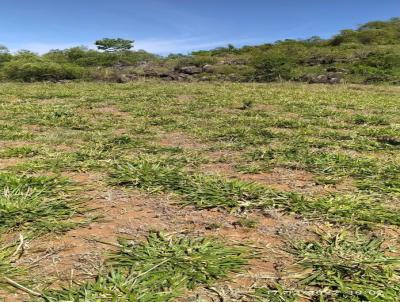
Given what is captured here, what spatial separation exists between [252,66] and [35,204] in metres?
43.7

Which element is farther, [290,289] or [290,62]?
[290,62]

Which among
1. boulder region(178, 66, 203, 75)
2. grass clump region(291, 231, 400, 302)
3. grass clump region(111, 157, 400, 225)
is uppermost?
boulder region(178, 66, 203, 75)

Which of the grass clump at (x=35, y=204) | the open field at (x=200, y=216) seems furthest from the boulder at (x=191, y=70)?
the grass clump at (x=35, y=204)

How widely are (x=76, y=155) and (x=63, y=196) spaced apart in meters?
2.42

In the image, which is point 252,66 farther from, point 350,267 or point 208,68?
point 350,267

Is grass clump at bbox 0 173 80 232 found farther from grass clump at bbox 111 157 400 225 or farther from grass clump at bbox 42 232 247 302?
grass clump at bbox 42 232 247 302

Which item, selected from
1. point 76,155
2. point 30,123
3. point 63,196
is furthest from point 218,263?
point 30,123

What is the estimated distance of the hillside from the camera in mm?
40219

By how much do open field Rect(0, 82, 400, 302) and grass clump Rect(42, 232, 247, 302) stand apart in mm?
13

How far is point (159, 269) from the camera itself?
146 inches

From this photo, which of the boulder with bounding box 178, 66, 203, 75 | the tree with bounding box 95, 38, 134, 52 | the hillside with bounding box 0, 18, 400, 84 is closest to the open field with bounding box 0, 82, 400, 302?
the hillside with bounding box 0, 18, 400, 84

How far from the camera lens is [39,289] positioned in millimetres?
3402

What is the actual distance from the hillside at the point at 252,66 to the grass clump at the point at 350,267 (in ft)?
105

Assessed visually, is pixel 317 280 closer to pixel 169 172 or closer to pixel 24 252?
pixel 24 252
